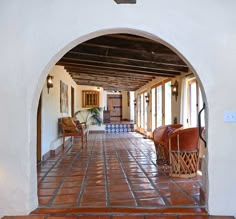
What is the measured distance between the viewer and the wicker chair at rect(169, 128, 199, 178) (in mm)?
4059

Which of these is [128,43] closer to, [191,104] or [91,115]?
[191,104]

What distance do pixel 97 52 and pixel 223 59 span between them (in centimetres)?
291

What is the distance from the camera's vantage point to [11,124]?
2.72 metres

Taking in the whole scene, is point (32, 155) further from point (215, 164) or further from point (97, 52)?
point (97, 52)

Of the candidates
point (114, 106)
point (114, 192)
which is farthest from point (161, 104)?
point (114, 106)

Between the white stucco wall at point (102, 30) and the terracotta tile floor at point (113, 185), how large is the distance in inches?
18.7

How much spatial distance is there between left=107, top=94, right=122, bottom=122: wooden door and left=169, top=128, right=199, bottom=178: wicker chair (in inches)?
473

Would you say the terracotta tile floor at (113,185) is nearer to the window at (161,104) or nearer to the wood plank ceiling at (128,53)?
the wood plank ceiling at (128,53)

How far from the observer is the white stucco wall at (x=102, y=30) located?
8.88 ft

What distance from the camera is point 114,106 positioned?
16.2 meters

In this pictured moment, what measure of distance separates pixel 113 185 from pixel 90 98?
8742 mm

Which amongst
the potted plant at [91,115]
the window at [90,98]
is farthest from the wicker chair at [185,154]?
the window at [90,98]

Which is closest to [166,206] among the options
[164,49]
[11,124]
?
[11,124]

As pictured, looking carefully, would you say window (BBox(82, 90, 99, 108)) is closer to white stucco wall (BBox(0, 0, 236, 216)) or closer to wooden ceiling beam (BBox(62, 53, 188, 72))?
wooden ceiling beam (BBox(62, 53, 188, 72))
